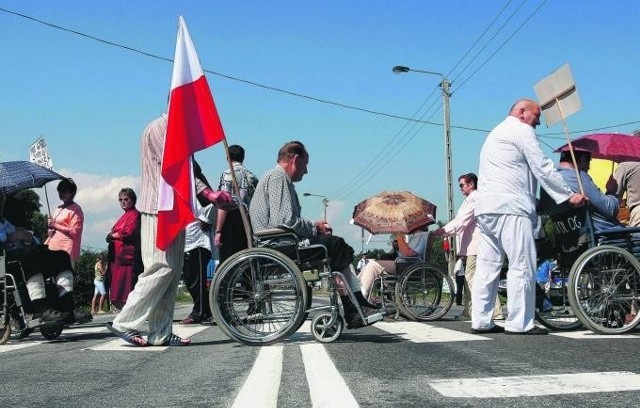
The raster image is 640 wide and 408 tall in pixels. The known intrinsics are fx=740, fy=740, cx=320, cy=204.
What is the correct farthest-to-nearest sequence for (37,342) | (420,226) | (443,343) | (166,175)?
(420,226), (37,342), (166,175), (443,343)

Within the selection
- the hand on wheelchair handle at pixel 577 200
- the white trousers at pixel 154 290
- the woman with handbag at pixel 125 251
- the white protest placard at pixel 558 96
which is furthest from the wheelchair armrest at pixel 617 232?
the woman with handbag at pixel 125 251

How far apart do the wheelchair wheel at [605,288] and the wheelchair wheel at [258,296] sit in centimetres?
221

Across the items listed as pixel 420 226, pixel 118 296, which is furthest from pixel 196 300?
pixel 420 226

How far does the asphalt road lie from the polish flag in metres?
0.99

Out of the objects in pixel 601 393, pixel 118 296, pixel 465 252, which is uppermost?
pixel 465 252

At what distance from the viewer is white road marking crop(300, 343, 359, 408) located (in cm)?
303

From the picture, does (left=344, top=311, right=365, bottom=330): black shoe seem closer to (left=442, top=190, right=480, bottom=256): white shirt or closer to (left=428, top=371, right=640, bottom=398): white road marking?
(left=428, top=371, right=640, bottom=398): white road marking

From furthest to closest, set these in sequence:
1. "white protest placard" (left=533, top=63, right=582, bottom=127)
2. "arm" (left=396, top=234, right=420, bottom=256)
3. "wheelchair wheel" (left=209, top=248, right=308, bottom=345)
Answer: "arm" (left=396, top=234, right=420, bottom=256)
"white protest placard" (left=533, top=63, right=582, bottom=127)
"wheelchair wheel" (left=209, top=248, right=308, bottom=345)

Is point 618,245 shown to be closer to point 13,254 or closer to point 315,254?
point 315,254

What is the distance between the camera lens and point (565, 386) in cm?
326

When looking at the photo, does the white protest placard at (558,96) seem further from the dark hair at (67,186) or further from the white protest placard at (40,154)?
the white protest placard at (40,154)

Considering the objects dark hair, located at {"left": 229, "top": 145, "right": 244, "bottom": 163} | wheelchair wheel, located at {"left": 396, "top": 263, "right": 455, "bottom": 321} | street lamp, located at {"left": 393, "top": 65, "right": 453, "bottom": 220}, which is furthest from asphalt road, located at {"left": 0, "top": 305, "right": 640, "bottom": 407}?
street lamp, located at {"left": 393, "top": 65, "right": 453, "bottom": 220}

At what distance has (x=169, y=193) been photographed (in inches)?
223

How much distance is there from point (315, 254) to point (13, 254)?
2965 millimetres
